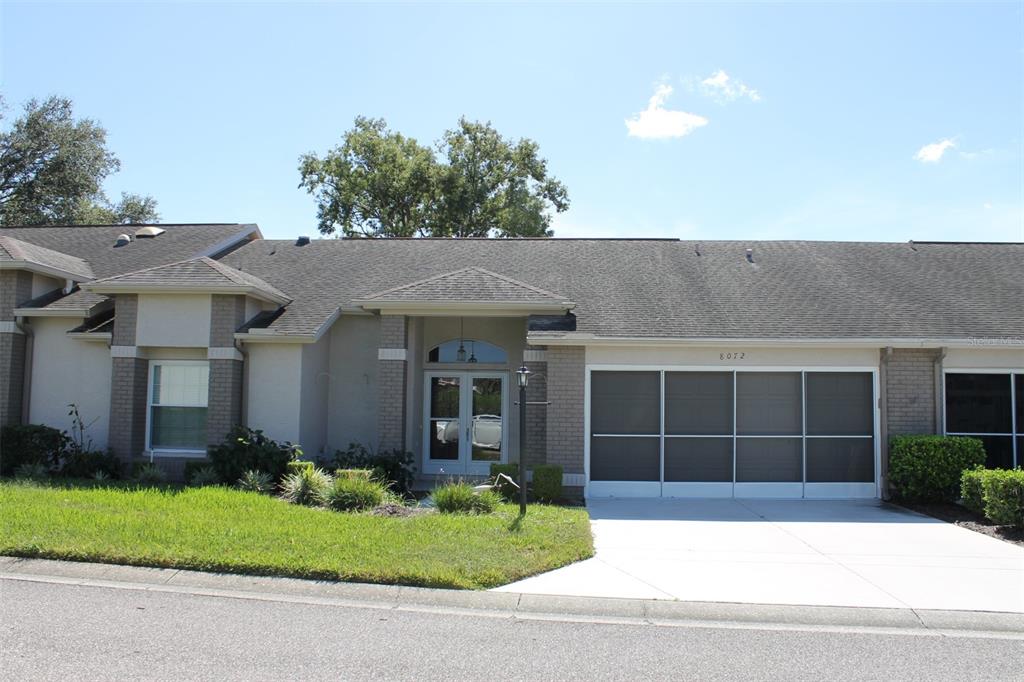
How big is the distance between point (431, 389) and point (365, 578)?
8.54 m

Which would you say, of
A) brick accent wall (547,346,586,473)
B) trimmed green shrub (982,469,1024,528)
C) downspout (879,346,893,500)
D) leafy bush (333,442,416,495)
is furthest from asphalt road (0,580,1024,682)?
downspout (879,346,893,500)

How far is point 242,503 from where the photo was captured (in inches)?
428

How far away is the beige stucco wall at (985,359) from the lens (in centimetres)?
1374

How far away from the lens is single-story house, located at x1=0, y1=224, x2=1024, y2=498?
13672mm

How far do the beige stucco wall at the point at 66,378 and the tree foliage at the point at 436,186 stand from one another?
26.1m

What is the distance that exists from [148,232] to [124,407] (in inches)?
288

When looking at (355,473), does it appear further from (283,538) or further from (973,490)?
(973,490)

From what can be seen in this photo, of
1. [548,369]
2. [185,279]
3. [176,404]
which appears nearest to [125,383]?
[176,404]

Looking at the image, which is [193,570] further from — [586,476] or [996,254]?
[996,254]

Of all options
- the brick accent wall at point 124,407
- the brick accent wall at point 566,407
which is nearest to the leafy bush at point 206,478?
the brick accent wall at point 124,407

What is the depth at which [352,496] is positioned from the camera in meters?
11.1

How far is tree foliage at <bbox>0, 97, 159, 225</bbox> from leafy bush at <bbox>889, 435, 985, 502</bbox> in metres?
37.0

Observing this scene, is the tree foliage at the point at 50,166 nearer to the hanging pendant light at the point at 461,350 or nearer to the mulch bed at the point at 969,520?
A: the hanging pendant light at the point at 461,350

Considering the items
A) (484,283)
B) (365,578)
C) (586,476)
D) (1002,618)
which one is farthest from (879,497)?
(365,578)
